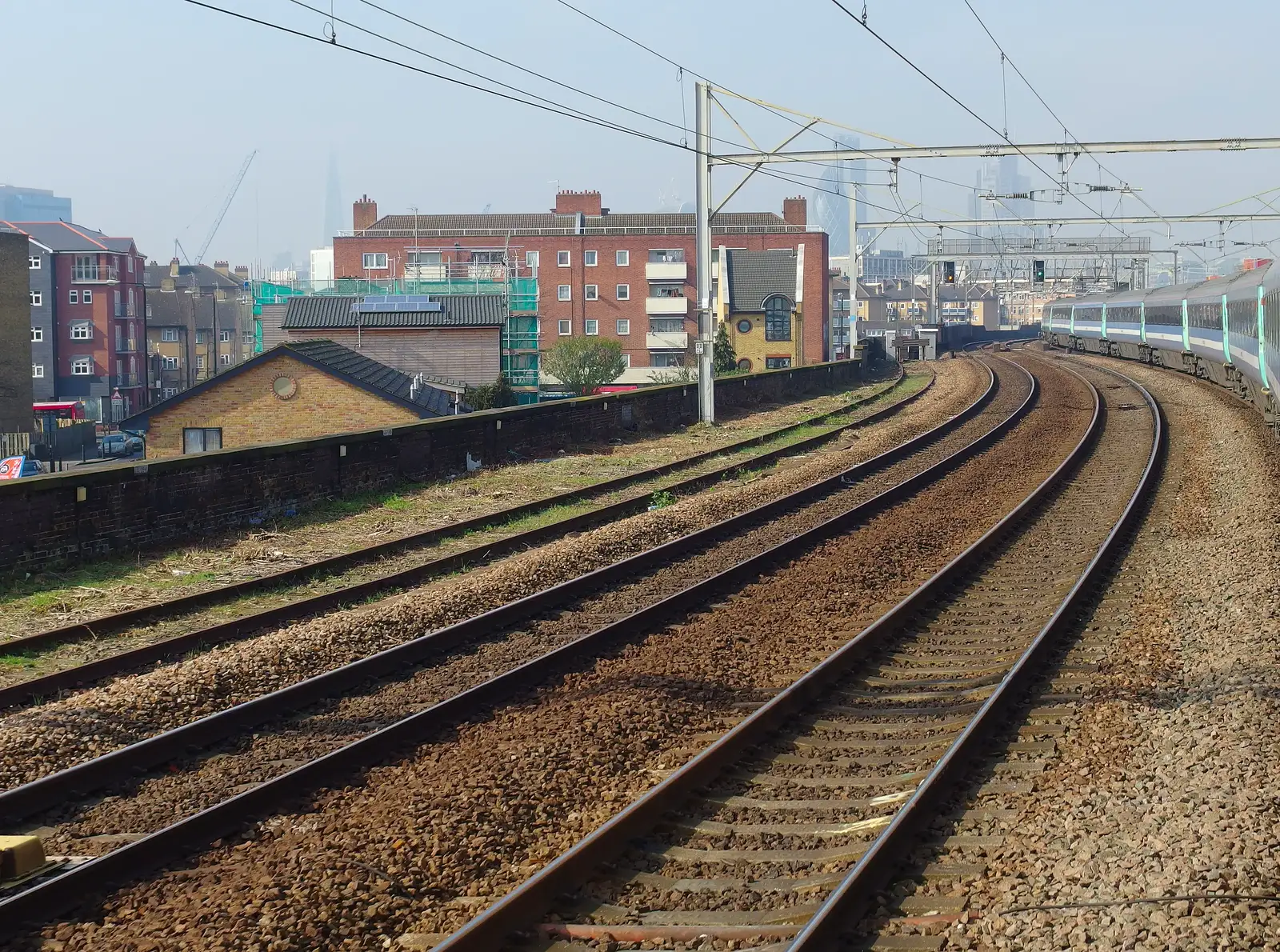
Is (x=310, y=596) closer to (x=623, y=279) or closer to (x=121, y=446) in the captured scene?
(x=121, y=446)

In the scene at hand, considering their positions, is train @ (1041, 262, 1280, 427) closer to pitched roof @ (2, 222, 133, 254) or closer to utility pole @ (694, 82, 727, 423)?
utility pole @ (694, 82, 727, 423)

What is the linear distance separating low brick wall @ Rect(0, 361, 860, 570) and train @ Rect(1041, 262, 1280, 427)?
13696mm

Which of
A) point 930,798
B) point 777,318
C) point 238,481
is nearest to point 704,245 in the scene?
point 238,481

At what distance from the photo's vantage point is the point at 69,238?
99.9 metres

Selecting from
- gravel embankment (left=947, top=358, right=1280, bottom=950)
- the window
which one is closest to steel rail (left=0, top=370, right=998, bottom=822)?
gravel embankment (left=947, top=358, right=1280, bottom=950)

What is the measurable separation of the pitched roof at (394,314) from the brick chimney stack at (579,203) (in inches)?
2073

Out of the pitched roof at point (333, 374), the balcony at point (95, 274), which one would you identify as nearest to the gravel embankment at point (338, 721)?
the pitched roof at point (333, 374)

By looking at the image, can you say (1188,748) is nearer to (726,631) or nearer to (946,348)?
(726,631)

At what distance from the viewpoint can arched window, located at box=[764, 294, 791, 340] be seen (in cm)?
8350

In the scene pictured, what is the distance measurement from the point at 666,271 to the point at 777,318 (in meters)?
15.5

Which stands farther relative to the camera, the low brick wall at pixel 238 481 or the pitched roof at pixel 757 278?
the pitched roof at pixel 757 278

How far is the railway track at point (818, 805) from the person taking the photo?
5875 millimetres

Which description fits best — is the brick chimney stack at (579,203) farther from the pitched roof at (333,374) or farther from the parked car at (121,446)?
the pitched roof at (333,374)

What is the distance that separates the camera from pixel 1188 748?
8000 mm
